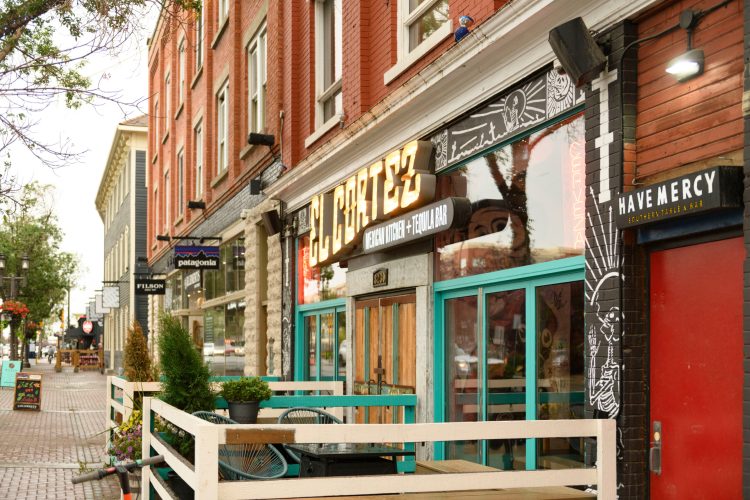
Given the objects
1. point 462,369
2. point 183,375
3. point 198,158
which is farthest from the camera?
point 198,158

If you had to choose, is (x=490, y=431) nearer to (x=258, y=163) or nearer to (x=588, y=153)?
(x=588, y=153)

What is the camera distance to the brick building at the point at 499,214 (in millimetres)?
5961

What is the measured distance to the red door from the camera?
5.55 meters

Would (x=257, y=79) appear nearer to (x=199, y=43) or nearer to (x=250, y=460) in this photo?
(x=199, y=43)

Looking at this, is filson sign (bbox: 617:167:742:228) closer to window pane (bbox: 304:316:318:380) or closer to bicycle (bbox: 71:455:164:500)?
bicycle (bbox: 71:455:164:500)

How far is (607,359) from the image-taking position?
6473 mm

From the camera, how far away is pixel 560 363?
756cm

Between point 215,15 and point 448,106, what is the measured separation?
48.1 ft

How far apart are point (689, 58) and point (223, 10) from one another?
57.6 feet

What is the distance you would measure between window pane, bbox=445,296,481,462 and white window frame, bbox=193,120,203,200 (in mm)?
15492

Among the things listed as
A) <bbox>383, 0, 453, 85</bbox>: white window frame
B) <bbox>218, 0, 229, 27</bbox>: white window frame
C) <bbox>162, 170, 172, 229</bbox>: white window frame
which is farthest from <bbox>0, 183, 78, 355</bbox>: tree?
<bbox>383, 0, 453, 85</bbox>: white window frame

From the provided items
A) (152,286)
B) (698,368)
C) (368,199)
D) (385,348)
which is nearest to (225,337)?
(152,286)

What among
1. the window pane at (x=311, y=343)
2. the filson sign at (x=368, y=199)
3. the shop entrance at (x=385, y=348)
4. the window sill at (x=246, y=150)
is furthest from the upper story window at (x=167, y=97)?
the shop entrance at (x=385, y=348)

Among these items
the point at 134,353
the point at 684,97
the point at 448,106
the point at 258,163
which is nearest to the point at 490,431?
the point at 684,97
